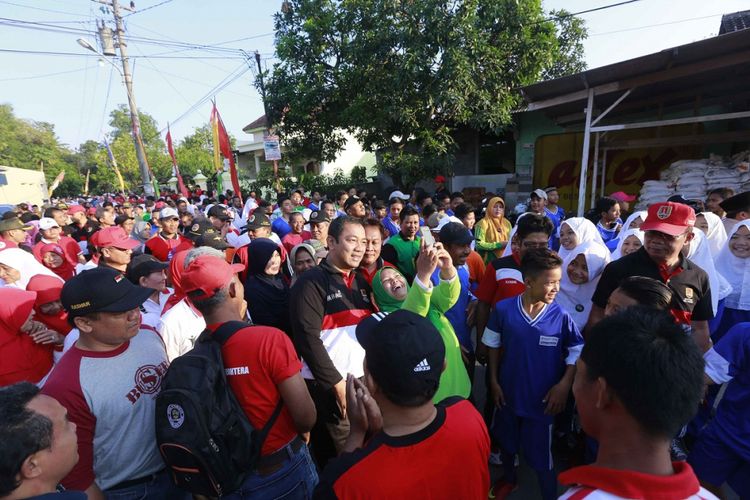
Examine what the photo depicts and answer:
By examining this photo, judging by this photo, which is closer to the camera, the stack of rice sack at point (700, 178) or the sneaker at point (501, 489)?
the sneaker at point (501, 489)

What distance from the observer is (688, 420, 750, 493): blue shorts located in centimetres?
203

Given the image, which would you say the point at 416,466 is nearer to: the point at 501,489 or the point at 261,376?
the point at 261,376

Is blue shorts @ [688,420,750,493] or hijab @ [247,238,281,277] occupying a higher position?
A: hijab @ [247,238,281,277]

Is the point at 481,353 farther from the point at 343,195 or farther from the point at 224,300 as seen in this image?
the point at 343,195

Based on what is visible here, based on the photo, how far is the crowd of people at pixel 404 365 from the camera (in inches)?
42.5

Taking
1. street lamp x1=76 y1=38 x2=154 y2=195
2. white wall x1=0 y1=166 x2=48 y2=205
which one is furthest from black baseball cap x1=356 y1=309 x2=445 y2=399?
white wall x1=0 y1=166 x2=48 y2=205

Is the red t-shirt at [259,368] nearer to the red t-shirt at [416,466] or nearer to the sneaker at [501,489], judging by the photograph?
the red t-shirt at [416,466]

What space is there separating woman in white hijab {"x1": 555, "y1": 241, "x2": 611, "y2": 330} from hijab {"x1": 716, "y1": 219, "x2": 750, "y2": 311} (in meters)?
1.05

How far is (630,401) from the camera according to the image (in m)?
1.03

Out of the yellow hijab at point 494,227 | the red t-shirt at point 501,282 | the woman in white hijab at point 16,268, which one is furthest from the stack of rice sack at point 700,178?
the woman in white hijab at point 16,268

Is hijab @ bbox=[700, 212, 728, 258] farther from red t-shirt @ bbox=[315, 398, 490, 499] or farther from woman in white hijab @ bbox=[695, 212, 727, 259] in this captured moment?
red t-shirt @ bbox=[315, 398, 490, 499]

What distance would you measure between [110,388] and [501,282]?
251cm

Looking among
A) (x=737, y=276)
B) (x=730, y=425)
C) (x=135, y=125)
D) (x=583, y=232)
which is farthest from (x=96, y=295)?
(x=135, y=125)

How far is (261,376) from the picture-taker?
5.40ft
